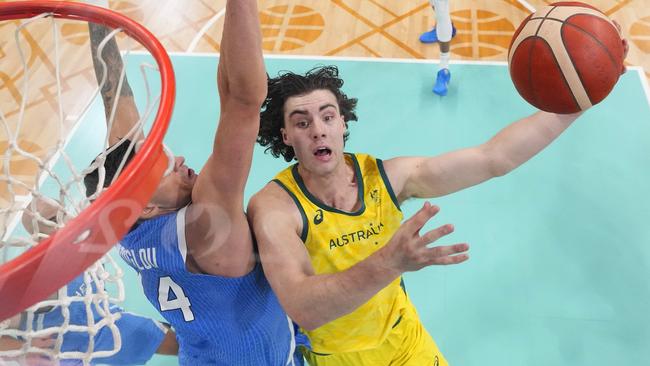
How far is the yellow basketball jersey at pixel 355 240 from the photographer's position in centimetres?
214

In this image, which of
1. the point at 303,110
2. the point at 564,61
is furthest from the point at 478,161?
the point at 303,110

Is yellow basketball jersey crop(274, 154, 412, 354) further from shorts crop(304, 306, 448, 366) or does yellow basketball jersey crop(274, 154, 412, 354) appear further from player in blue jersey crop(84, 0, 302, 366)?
player in blue jersey crop(84, 0, 302, 366)

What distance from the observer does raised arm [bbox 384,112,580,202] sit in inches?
84.5

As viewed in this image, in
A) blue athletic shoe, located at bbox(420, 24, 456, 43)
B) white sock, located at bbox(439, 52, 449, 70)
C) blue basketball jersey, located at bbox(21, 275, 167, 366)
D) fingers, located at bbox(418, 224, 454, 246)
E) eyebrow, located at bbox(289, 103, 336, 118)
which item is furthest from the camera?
blue athletic shoe, located at bbox(420, 24, 456, 43)

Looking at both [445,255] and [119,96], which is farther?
[119,96]

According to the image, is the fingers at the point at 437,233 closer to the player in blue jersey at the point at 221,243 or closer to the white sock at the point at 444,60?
the player in blue jersey at the point at 221,243

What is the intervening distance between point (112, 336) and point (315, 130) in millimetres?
993

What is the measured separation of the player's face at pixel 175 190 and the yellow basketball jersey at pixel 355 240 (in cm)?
41

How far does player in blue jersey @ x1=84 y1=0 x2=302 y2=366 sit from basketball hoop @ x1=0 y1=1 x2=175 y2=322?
0.19 metres

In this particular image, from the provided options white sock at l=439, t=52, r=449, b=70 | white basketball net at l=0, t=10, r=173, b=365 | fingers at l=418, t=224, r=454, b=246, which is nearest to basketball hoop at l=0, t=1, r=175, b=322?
white basketball net at l=0, t=10, r=173, b=365

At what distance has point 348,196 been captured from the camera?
2252 millimetres

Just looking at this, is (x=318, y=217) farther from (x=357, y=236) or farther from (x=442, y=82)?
(x=442, y=82)

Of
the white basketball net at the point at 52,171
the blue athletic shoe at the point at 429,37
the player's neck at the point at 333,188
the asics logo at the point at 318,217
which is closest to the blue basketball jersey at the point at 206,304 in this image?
the white basketball net at the point at 52,171

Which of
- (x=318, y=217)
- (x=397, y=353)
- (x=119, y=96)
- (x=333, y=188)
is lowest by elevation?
(x=397, y=353)
